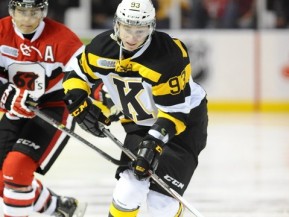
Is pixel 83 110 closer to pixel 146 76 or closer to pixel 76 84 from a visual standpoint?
pixel 76 84

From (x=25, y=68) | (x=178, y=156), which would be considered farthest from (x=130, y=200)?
(x=25, y=68)

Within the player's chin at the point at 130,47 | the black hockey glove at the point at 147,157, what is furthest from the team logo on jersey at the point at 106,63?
the black hockey glove at the point at 147,157

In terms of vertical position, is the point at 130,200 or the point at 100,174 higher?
the point at 130,200

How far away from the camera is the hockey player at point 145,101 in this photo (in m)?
3.87

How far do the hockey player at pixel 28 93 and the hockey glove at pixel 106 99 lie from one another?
0.76 ft

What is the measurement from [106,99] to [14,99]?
A: 45cm

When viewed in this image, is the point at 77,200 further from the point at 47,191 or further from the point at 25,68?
the point at 25,68

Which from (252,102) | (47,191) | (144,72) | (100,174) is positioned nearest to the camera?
(144,72)

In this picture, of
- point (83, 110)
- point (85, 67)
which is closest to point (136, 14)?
point (85, 67)

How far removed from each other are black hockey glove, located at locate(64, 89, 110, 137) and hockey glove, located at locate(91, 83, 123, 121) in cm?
26

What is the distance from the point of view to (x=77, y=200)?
16.5ft

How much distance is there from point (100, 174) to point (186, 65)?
245cm

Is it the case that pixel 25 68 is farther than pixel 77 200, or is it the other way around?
pixel 77 200

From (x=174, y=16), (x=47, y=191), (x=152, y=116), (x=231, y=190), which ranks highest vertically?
(x=152, y=116)
